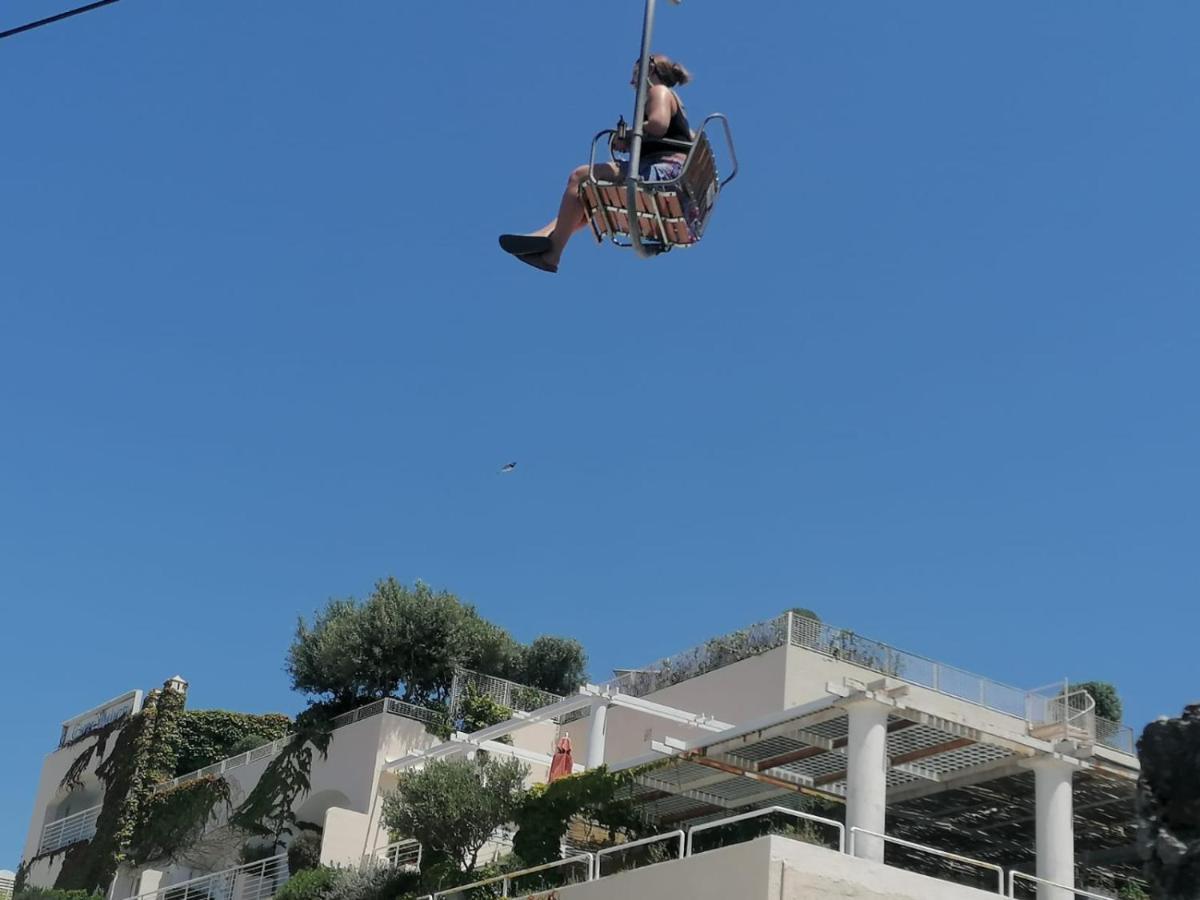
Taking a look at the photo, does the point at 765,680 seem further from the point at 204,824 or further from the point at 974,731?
the point at 204,824

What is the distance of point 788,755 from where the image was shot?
21.8m

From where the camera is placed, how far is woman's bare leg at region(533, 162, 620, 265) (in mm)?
9148

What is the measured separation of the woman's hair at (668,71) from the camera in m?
9.27

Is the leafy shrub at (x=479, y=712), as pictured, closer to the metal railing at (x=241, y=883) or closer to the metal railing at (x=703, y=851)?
the metal railing at (x=241, y=883)

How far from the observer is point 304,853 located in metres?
28.6

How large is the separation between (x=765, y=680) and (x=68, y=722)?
2057 centimetres

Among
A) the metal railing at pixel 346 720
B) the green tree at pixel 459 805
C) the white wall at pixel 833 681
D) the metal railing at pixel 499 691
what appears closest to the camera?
the green tree at pixel 459 805

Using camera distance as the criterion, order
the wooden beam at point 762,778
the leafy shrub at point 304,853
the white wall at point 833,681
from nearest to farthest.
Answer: the wooden beam at point 762,778 → the white wall at point 833,681 → the leafy shrub at point 304,853

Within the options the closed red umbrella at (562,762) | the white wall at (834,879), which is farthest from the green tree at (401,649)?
the white wall at (834,879)

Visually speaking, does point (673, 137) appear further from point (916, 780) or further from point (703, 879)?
point (916, 780)

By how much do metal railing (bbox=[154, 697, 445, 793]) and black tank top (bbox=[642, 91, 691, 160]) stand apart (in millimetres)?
21416

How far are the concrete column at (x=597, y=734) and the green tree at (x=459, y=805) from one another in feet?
3.58

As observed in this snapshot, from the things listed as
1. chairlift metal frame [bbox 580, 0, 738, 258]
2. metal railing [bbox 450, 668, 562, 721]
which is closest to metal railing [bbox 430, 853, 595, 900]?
metal railing [bbox 450, 668, 562, 721]

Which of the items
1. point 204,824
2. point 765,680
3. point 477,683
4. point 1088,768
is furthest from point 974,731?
point 204,824
